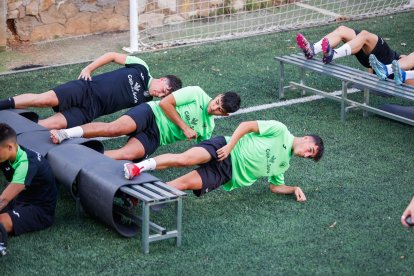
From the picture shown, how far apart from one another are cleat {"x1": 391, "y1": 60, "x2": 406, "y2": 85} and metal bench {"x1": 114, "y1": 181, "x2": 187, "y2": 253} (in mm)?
3491

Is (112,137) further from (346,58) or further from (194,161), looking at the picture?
(346,58)

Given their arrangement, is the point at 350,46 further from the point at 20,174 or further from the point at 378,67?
the point at 20,174

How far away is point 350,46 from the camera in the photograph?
9.49 m

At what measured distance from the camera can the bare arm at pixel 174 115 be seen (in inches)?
295

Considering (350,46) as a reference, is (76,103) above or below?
below

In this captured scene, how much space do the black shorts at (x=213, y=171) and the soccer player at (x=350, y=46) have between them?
111 inches

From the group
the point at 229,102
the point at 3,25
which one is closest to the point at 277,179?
the point at 229,102

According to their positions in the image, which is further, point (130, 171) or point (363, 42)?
point (363, 42)

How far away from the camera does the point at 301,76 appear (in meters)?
9.78

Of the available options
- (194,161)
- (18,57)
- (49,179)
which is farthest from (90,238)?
(18,57)

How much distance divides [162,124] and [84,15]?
4.31 metres

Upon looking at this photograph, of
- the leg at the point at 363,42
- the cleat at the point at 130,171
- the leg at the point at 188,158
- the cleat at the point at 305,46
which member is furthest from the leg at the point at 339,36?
the cleat at the point at 130,171

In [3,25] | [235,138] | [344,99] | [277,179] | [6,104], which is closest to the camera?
[235,138]

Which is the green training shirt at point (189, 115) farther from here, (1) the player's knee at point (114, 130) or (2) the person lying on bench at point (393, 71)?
(2) the person lying on bench at point (393, 71)
